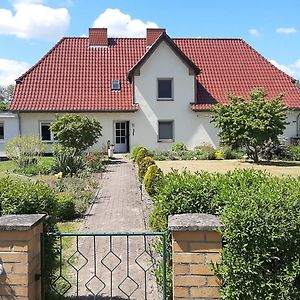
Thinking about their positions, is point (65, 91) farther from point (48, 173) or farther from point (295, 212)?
point (295, 212)

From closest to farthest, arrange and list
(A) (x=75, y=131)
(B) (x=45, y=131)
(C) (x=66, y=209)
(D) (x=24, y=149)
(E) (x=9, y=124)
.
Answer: (C) (x=66, y=209) → (D) (x=24, y=149) → (A) (x=75, y=131) → (E) (x=9, y=124) → (B) (x=45, y=131)

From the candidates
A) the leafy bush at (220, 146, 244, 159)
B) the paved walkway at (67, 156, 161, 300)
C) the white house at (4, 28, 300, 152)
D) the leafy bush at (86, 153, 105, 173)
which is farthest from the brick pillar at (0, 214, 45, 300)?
the white house at (4, 28, 300, 152)

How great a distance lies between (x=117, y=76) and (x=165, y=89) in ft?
12.1

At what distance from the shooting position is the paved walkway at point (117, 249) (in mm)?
5629

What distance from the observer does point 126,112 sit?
30984 millimetres

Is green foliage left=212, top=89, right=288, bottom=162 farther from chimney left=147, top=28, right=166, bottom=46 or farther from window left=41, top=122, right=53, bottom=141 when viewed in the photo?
window left=41, top=122, right=53, bottom=141

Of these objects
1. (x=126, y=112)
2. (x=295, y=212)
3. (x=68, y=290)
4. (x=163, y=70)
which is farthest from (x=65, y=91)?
(x=295, y=212)

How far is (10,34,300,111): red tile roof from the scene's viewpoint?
31.0 metres

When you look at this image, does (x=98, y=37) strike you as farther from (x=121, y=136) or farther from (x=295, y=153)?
(x=295, y=153)

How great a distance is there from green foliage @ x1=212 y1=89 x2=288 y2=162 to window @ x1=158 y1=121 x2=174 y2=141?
23.3 feet

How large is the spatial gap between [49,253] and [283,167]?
20249mm

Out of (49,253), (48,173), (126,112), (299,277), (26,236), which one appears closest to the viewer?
(299,277)

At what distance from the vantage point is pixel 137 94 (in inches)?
1230

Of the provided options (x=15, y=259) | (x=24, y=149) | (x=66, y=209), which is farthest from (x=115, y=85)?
(x=15, y=259)
